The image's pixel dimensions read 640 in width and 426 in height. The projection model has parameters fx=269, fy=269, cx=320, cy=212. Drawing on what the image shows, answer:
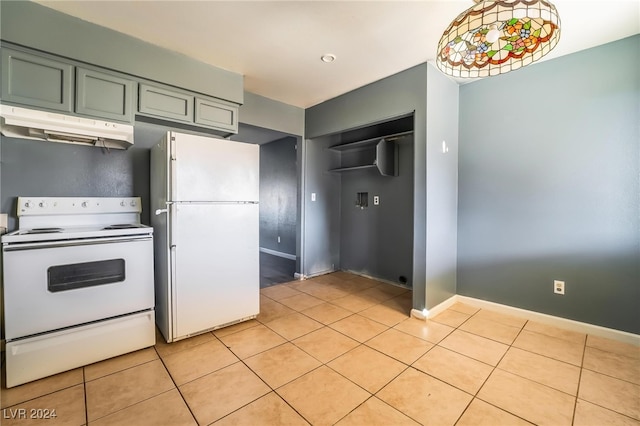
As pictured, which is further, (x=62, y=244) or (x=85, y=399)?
(x=62, y=244)

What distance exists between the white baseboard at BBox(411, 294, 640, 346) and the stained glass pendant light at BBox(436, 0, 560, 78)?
7.00 ft

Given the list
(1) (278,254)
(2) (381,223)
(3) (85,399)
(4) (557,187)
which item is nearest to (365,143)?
(2) (381,223)

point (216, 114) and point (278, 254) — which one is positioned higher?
point (216, 114)

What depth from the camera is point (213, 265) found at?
7.63 feet

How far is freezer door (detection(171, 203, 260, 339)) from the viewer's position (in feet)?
7.13

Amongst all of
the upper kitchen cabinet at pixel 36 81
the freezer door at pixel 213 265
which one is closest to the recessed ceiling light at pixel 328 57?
the freezer door at pixel 213 265

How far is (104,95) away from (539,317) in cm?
435

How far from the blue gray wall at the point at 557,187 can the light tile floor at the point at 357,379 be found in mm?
407

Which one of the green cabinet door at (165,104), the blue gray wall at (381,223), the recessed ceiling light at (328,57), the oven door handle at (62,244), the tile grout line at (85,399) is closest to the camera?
the tile grout line at (85,399)

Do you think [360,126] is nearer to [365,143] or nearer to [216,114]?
[365,143]

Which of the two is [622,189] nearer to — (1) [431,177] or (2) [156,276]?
(1) [431,177]

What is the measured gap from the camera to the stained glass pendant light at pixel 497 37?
1.23m

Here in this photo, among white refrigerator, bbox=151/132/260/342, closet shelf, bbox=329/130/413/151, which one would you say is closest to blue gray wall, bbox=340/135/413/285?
closet shelf, bbox=329/130/413/151

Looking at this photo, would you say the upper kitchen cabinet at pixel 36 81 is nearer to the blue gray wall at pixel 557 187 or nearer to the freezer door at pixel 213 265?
the freezer door at pixel 213 265
